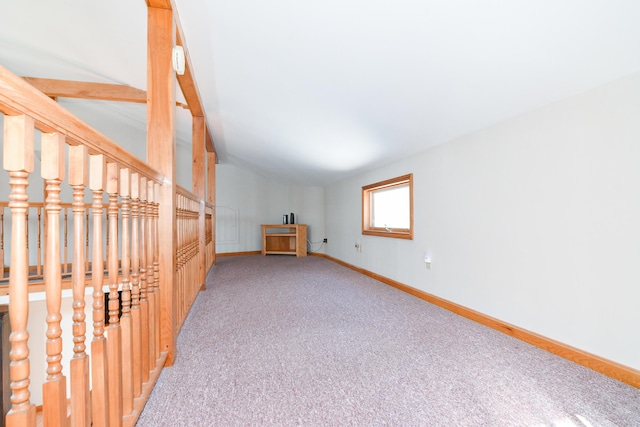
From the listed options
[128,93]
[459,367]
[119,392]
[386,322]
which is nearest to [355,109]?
[386,322]

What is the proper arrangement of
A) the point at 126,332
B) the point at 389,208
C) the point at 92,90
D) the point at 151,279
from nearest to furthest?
the point at 126,332, the point at 151,279, the point at 92,90, the point at 389,208

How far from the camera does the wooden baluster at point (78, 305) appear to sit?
0.69m

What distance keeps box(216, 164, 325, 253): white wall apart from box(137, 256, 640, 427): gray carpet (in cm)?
395

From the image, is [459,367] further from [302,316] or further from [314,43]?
[314,43]

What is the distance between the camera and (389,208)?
141 inches

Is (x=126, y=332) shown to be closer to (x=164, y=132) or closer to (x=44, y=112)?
(x=44, y=112)

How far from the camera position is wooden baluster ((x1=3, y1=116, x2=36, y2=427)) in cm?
51

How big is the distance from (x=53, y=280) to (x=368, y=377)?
1187 mm

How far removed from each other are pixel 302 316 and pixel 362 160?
6.39 feet

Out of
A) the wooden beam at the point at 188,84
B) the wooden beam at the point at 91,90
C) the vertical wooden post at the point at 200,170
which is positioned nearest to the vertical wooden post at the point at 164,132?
the wooden beam at the point at 188,84

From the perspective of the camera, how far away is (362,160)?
3383 millimetres

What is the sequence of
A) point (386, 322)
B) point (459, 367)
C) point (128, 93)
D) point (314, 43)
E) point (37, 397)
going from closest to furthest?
point (459, 367)
point (314, 43)
point (386, 322)
point (37, 397)
point (128, 93)

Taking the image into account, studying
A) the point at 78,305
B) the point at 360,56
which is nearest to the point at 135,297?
the point at 78,305

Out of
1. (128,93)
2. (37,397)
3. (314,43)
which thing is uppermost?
(128,93)
